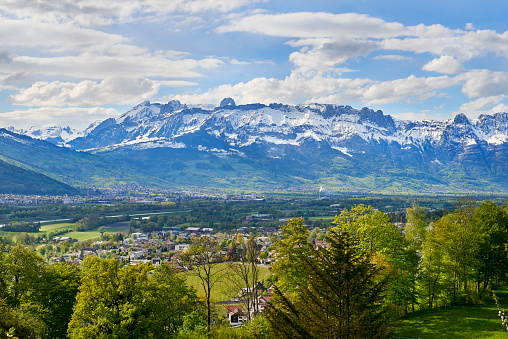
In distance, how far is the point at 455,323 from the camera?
33.5m

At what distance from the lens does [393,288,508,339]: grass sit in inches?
1212

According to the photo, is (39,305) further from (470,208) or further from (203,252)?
(470,208)

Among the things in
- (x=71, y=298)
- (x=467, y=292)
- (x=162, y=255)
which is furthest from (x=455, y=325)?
(x=162, y=255)


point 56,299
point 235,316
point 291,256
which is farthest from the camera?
point 235,316

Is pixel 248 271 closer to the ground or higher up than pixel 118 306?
closer to the ground

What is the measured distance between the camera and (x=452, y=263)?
3878 cm

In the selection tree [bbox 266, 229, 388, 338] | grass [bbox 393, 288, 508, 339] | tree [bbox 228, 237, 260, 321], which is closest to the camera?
tree [bbox 266, 229, 388, 338]

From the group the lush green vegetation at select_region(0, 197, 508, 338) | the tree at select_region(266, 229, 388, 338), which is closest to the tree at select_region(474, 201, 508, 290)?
the lush green vegetation at select_region(0, 197, 508, 338)

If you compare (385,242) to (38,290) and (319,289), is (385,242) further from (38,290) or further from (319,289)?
(38,290)

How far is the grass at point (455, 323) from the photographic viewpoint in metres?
30.8

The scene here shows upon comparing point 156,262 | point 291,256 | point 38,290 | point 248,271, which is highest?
point 291,256

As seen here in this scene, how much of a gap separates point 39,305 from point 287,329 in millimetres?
22460

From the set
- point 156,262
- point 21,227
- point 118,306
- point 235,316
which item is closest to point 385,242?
point 118,306

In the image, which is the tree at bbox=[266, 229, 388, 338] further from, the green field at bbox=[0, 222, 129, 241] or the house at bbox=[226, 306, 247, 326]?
the green field at bbox=[0, 222, 129, 241]
